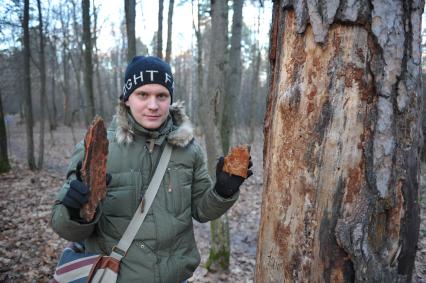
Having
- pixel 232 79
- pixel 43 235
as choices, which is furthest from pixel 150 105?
pixel 232 79

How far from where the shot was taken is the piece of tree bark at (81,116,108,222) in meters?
1.67

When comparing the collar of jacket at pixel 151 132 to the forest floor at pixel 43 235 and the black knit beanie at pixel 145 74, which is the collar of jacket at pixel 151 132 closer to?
the black knit beanie at pixel 145 74

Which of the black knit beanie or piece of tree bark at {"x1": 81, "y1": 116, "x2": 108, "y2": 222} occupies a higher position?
the black knit beanie

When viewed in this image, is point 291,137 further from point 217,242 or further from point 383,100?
point 217,242

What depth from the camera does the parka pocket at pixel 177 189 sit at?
2066 millimetres

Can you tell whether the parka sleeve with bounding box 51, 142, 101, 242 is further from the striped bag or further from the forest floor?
the forest floor

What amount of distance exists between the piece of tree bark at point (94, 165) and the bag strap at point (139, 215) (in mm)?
294

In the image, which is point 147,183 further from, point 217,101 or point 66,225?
point 217,101

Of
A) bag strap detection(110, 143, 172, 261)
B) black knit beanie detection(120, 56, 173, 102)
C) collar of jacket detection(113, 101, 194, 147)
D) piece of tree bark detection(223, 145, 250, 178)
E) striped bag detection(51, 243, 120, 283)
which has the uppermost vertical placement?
black knit beanie detection(120, 56, 173, 102)

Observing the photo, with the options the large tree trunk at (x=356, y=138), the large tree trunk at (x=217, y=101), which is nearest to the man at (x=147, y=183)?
the large tree trunk at (x=356, y=138)

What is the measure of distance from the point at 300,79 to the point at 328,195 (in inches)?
19.0

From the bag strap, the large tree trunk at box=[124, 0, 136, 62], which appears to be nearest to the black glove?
the bag strap

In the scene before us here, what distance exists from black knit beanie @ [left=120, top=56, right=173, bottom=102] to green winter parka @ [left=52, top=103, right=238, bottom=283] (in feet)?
0.51

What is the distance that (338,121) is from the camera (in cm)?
123
